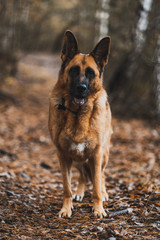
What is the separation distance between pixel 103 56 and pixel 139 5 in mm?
7299

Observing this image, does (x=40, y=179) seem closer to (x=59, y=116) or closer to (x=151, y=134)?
(x=59, y=116)

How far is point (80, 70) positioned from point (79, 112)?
0.60m

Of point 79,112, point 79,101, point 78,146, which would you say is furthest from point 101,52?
point 78,146

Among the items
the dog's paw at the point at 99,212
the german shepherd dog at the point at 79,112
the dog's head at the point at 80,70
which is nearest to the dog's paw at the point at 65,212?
the german shepherd dog at the point at 79,112

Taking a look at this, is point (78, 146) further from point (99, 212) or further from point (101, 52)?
point (101, 52)

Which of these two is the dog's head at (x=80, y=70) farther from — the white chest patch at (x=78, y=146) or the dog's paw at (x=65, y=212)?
the dog's paw at (x=65, y=212)

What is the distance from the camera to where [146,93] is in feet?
38.6

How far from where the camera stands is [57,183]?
5.57 meters

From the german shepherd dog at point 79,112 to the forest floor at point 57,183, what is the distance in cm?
42

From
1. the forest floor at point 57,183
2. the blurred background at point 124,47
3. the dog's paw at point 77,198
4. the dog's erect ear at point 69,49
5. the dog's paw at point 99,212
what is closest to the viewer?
the forest floor at point 57,183

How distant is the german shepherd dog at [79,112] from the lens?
363 cm

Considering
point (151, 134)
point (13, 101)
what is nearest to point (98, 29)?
point (13, 101)

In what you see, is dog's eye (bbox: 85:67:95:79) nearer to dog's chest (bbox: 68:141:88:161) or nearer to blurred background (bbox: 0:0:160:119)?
dog's chest (bbox: 68:141:88:161)

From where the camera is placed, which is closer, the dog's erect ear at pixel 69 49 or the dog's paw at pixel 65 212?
the dog's paw at pixel 65 212
